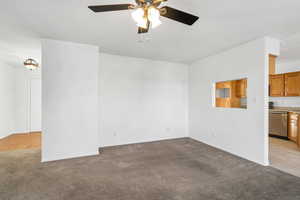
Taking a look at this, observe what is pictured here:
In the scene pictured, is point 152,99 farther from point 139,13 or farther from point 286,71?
point 286,71

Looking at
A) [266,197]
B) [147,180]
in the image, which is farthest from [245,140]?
[147,180]

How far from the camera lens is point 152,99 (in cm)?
475

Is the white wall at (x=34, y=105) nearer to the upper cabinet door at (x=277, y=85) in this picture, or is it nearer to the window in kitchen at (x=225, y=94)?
the window in kitchen at (x=225, y=94)

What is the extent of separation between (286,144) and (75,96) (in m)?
6.09

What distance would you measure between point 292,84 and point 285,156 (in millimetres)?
2879

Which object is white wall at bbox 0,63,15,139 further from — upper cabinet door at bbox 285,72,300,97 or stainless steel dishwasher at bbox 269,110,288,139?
upper cabinet door at bbox 285,72,300,97

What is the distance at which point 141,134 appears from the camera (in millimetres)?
4566

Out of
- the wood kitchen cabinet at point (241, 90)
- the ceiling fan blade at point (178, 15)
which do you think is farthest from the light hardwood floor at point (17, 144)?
the wood kitchen cabinet at point (241, 90)

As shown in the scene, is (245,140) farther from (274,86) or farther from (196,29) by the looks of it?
(274,86)

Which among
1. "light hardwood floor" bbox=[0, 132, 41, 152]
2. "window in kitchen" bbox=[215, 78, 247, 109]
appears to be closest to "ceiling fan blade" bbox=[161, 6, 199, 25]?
"window in kitchen" bbox=[215, 78, 247, 109]

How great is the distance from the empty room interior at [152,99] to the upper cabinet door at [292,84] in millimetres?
→ 34

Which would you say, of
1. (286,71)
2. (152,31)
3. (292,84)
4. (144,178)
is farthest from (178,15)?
(286,71)

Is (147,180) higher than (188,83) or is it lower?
lower

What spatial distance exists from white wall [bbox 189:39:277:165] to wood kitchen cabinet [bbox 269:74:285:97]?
2.94m
